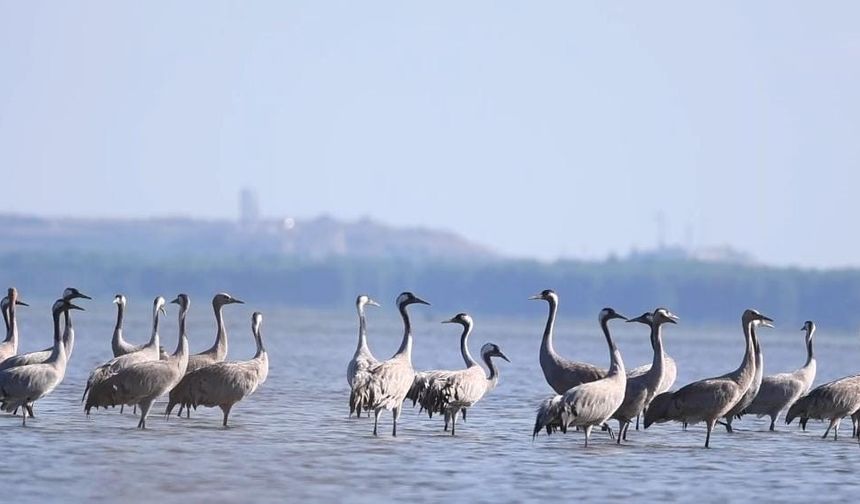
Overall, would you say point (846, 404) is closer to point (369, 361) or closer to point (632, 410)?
point (632, 410)

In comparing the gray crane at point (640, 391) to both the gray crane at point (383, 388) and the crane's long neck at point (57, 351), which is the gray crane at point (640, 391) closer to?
the gray crane at point (383, 388)

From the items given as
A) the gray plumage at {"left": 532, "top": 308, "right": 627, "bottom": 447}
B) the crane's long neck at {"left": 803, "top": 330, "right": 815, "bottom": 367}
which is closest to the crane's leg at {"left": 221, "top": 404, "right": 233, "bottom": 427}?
the gray plumage at {"left": 532, "top": 308, "right": 627, "bottom": 447}

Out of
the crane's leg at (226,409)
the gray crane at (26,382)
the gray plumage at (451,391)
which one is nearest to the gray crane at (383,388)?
the gray plumage at (451,391)

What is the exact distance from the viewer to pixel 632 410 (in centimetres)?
2109

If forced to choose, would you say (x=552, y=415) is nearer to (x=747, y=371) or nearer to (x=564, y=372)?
(x=564, y=372)

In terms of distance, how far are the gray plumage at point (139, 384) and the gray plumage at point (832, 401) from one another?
24.9 feet

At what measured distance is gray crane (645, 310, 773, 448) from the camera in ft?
68.1

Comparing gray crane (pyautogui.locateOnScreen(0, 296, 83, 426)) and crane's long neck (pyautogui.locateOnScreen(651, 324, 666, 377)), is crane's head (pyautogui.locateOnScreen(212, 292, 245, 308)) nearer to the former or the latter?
gray crane (pyautogui.locateOnScreen(0, 296, 83, 426))

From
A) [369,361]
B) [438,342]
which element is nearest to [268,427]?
[369,361]

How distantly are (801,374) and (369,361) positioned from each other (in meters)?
5.66

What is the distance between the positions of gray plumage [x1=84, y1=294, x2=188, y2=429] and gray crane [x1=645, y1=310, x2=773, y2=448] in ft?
18.3

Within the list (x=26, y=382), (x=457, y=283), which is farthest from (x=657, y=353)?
(x=457, y=283)

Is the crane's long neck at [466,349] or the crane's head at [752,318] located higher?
the crane's head at [752,318]

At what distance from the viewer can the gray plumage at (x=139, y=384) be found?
20891mm
